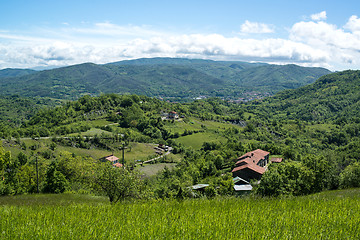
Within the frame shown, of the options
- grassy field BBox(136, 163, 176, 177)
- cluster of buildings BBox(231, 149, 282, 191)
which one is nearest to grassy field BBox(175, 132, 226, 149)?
grassy field BBox(136, 163, 176, 177)

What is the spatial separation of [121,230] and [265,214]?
128 inches

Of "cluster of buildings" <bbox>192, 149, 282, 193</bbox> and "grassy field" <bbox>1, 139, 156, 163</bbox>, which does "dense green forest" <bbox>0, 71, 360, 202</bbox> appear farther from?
"cluster of buildings" <bbox>192, 149, 282, 193</bbox>

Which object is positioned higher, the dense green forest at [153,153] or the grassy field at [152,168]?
the dense green forest at [153,153]

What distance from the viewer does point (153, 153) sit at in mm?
109875

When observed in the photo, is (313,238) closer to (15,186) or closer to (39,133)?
(15,186)

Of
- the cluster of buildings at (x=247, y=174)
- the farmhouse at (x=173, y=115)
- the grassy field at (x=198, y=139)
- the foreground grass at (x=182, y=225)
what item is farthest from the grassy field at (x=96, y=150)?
the foreground grass at (x=182, y=225)

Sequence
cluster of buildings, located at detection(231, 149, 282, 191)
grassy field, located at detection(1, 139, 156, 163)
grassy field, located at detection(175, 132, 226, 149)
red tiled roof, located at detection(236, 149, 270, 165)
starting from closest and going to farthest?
1. cluster of buildings, located at detection(231, 149, 282, 191)
2. red tiled roof, located at detection(236, 149, 270, 165)
3. grassy field, located at detection(1, 139, 156, 163)
4. grassy field, located at detection(175, 132, 226, 149)

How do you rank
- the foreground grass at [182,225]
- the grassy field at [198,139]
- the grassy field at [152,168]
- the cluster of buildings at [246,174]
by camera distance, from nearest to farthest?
1. the foreground grass at [182,225]
2. the cluster of buildings at [246,174]
3. the grassy field at [152,168]
4. the grassy field at [198,139]

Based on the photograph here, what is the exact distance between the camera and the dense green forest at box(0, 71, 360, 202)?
31.1 m

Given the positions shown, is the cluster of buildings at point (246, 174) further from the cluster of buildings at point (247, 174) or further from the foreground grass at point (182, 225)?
the foreground grass at point (182, 225)

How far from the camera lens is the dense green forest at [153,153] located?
31.1m

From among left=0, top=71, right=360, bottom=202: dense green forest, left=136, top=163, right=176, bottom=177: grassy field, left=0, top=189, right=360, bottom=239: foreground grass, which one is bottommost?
left=136, top=163, right=176, bottom=177: grassy field

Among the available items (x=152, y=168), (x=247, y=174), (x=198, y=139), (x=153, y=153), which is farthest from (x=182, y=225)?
(x=198, y=139)

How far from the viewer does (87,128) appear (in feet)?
430
